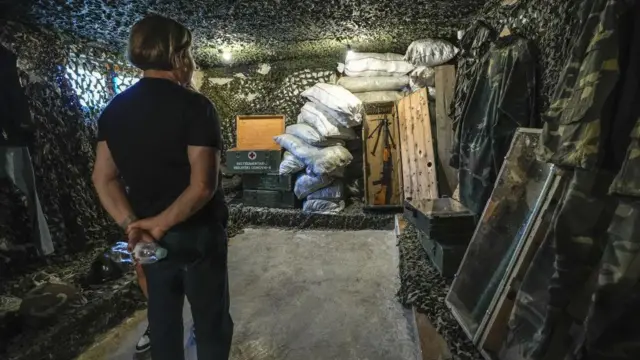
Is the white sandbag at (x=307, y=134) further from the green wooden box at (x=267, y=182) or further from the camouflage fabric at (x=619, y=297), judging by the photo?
the camouflage fabric at (x=619, y=297)

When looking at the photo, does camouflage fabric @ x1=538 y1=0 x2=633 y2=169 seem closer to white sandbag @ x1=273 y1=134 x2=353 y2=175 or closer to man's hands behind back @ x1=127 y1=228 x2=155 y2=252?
man's hands behind back @ x1=127 y1=228 x2=155 y2=252

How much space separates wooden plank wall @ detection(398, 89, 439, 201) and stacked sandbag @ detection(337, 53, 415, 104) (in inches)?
9.0

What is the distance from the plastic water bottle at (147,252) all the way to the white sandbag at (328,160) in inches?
107

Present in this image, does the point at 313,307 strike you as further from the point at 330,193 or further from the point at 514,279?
the point at 330,193

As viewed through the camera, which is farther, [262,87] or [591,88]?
[262,87]

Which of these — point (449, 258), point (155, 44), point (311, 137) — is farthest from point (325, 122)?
point (155, 44)

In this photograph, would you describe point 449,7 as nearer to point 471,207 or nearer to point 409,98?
point 409,98

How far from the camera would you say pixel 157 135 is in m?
1.02

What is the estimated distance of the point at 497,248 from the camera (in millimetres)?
1688

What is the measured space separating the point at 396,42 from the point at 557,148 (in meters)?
2.99

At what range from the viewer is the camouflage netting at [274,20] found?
2.42 metres

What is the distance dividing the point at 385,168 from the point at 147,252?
10.3 ft

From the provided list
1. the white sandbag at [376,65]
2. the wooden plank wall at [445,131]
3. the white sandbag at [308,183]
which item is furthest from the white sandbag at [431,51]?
the white sandbag at [308,183]

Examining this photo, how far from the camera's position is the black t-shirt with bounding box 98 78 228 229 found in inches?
40.1
